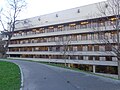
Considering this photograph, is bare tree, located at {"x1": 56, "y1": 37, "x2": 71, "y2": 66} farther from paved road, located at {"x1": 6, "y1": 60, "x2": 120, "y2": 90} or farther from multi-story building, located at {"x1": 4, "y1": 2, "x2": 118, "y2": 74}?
paved road, located at {"x1": 6, "y1": 60, "x2": 120, "y2": 90}

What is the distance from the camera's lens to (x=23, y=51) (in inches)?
3049

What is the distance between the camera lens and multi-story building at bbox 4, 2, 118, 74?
1983 inches

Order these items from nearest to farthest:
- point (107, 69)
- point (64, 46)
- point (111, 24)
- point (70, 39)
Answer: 1. point (111, 24)
2. point (107, 69)
3. point (64, 46)
4. point (70, 39)

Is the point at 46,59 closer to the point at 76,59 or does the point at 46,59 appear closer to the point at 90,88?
the point at 76,59

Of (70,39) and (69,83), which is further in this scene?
Result: (70,39)

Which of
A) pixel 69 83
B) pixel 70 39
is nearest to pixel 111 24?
pixel 70 39

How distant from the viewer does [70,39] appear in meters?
59.4

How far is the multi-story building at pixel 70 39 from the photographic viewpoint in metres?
50.4

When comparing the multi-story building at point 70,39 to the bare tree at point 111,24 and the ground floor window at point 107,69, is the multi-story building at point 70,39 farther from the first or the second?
the bare tree at point 111,24

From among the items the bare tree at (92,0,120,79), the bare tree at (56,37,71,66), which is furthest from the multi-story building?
the bare tree at (92,0,120,79)

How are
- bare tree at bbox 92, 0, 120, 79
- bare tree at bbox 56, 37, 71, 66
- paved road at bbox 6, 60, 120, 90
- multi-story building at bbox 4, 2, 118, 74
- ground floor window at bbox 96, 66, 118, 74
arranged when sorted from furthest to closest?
bare tree at bbox 56, 37, 71, 66
multi-story building at bbox 4, 2, 118, 74
ground floor window at bbox 96, 66, 118, 74
bare tree at bbox 92, 0, 120, 79
paved road at bbox 6, 60, 120, 90

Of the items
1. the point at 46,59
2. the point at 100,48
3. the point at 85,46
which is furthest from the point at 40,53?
the point at 100,48

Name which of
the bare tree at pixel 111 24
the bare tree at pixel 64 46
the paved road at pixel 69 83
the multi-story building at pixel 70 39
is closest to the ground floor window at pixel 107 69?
the multi-story building at pixel 70 39

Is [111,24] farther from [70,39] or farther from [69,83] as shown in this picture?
[69,83]
